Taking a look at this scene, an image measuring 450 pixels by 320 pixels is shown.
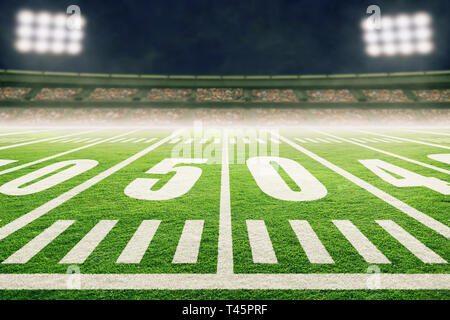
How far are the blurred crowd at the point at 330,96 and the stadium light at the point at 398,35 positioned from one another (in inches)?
344

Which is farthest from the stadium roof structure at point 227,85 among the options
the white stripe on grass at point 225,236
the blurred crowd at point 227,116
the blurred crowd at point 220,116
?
the white stripe on grass at point 225,236

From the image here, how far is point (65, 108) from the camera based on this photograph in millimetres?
36688

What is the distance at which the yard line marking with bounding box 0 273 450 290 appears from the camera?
259 centimetres

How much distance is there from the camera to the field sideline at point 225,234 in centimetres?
263

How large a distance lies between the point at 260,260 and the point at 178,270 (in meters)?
0.87

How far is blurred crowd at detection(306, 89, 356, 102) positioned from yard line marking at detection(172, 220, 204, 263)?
1529 inches

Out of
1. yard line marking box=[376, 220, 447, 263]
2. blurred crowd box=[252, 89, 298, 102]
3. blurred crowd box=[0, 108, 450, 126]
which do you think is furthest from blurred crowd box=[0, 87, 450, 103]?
yard line marking box=[376, 220, 447, 263]

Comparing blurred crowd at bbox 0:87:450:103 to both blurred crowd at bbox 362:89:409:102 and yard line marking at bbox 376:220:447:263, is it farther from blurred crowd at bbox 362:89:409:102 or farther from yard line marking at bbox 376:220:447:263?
yard line marking at bbox 376:220:447:263

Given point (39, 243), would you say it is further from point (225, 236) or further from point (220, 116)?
point (220, 116)

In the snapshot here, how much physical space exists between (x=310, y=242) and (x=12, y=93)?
1742 inches

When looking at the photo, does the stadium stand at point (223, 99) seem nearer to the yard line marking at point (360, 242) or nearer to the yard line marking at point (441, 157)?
the yard line marking at point (441, 157)


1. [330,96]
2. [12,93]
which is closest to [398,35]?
[330,96]
